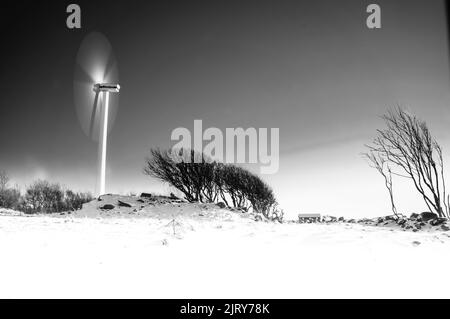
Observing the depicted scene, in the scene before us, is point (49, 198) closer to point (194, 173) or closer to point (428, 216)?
point (194, 173)

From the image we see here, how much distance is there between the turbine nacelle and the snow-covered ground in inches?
531

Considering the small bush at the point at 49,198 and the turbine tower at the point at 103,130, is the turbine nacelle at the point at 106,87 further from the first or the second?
the small bush at the point at 49,198

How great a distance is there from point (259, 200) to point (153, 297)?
2002cm

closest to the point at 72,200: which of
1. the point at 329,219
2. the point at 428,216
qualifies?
the point at 329,219

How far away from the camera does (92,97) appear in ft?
52.3

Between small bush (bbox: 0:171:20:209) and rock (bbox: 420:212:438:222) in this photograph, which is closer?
rock (bbox: 420:212:438:222)

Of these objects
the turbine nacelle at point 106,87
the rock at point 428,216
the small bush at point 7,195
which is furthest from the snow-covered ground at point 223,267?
the small bush at point 7,195

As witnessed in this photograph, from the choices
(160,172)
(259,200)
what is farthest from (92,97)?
(259,200)

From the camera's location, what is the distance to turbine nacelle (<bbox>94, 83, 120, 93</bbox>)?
53.0ft

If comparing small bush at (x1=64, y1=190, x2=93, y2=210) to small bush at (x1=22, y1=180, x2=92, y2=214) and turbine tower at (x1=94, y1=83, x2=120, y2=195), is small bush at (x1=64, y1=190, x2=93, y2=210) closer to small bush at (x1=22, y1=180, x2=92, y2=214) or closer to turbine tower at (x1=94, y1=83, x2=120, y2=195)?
small bush at (x1=22, y1=180, x2=92, y2=214)

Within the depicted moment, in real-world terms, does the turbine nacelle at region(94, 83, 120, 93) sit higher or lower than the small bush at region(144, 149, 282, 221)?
higher

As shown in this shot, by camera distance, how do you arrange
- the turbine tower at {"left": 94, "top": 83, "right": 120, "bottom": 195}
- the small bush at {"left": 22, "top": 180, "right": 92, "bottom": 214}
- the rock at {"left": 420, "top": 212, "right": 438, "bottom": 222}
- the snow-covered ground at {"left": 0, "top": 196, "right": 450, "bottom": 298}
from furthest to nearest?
the small bush at {"left": 22, "top": 180, "right": 92, "bottom": 214}, the turbine tower at {"left": 94, "top": 83, "right": 120, "bottom": 195}, the rock at {"left": 420, "top": 212, "right": 438, "bottom": 222}, the snow-covered ground at {"left": 0, "top": 196, "right": 450, "bottom": 298}

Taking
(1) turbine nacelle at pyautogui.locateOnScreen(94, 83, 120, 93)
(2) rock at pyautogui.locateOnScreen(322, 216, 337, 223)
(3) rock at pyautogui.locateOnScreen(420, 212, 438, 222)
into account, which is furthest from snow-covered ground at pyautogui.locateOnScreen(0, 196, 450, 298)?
(1) turbine nacelle at pyautogui.locateOnScreen(94, 83, 120, 93)
